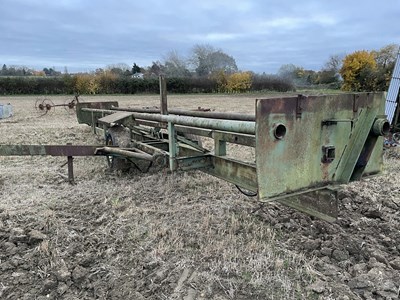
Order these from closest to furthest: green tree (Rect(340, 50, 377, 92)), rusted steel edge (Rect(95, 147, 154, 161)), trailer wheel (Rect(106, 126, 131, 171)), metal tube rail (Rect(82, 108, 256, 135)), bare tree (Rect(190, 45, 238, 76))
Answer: metal tube rail (Rect(82, 108, 256, 135)) → rusted steel edge (Rect(95, 147, 154, 161)) → trailer wheel (Rect(106, 126, 131, 171)) → green tree (Rect(340, 50, 377, 92)) → bare tree (Rect(190, 45, 238, 76))

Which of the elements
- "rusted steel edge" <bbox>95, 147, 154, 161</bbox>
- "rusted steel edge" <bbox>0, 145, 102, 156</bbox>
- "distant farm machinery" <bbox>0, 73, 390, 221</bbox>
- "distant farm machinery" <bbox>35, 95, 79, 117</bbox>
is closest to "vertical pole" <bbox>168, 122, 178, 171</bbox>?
"distant farm machinery" <bbox>0, 73, 390, 221</bbox>

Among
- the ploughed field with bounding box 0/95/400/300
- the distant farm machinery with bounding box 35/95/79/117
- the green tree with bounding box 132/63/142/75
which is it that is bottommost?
the ploughed field with bounding box 0/95/400/300

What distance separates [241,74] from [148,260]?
140 ft

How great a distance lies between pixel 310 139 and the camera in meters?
2.77

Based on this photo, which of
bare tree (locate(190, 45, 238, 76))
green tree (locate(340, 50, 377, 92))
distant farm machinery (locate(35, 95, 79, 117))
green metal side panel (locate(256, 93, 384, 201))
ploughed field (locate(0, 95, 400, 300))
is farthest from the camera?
bare tree (locate(190, 45, 238, 76))

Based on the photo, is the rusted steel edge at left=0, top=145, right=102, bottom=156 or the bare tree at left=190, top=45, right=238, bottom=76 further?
the bare tree at left=190, top=45, right=238, bottom=76

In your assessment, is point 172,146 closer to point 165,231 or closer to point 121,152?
point 165,231

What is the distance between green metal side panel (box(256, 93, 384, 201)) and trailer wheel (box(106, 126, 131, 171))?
120 inches

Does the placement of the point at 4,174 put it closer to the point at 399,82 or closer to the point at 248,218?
the point at 248,218

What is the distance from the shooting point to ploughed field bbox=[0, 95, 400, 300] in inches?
107

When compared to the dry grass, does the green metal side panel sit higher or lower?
higher

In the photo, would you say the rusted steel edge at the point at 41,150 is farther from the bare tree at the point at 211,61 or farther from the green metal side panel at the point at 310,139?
the bare tree at the point at 211,61

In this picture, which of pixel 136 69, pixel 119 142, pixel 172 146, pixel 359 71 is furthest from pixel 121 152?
pixel 136 69

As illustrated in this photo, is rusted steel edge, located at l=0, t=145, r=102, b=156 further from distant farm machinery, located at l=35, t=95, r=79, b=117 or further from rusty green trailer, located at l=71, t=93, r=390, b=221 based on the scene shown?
distant farm machinery, located at l=35, t=95, r=79, b=117
